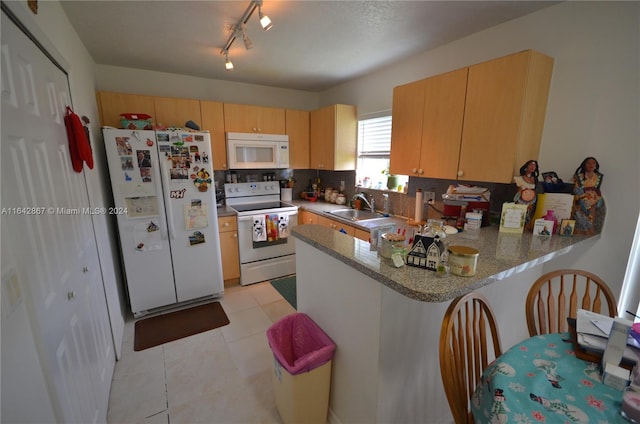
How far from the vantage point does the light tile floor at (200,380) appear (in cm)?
161

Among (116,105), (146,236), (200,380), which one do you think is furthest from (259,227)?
(116,105)

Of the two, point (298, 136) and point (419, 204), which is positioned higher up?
point (298, 136)

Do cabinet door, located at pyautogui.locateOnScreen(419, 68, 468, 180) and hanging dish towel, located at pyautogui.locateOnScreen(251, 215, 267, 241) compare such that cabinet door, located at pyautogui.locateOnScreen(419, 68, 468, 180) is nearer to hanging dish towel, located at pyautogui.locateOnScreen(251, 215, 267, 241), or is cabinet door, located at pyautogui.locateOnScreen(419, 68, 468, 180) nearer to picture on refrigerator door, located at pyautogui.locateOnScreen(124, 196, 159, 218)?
hanging dish towel, located at pyautogui.locateOnScreen(251, 215, 267, 241)

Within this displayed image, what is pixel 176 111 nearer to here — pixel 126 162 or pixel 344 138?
pixel 126 162

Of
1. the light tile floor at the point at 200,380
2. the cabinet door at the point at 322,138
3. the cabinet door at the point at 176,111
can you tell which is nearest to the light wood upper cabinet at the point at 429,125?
the cabinet door at the point at 322,138

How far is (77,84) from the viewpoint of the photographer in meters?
1.92

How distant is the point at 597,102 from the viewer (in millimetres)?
1546

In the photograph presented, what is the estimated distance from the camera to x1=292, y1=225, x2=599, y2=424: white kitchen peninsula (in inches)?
41.5

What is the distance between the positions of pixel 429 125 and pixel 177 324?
283 cm

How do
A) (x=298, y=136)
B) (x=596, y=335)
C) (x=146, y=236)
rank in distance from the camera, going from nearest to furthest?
(x=596, y=335)
(x=146, y=236)
(x=298, y=136)

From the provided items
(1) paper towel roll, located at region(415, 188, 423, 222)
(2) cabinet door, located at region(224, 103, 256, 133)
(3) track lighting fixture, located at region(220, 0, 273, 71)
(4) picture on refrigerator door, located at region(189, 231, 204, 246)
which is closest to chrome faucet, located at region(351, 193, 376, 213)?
(1) paper towel roll, located at region(415, 188, 423, 222)

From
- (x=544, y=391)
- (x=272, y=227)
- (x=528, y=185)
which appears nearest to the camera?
(x=544, y=391)

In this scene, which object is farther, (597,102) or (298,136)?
(298,136)

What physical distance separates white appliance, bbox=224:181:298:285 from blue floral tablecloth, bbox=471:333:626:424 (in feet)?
8.41
